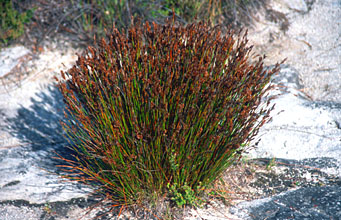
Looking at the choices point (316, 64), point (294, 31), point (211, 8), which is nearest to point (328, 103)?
point (316, 64)

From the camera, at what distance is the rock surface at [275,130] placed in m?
2.59

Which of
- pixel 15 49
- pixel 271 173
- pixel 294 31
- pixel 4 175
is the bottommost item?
pixel 4 175

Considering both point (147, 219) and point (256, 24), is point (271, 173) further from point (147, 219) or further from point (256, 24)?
point (256, 24)

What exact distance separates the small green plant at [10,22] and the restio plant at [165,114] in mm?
3187

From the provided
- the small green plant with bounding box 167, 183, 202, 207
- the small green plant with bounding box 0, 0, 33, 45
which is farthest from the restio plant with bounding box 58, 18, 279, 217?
the small green plant with bounding box 0, 0, 33, 45

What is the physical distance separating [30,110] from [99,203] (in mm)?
2175

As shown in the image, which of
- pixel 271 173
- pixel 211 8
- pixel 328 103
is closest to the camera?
pixel 271 173

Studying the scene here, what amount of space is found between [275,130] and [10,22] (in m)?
4.21

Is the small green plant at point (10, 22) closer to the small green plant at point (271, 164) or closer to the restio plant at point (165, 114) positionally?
the restio plant at point (165, 114)

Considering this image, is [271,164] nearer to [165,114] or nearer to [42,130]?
[165,114]

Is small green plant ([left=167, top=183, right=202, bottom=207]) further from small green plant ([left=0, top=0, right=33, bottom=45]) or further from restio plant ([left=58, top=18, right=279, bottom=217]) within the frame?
small green plant ([left=0, top=0, right=33, bottom=45])

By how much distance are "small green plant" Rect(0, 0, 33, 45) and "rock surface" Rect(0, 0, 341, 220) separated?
8.3 inches

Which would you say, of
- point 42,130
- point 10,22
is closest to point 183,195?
point 42,130

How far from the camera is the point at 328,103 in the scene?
3.84 m
